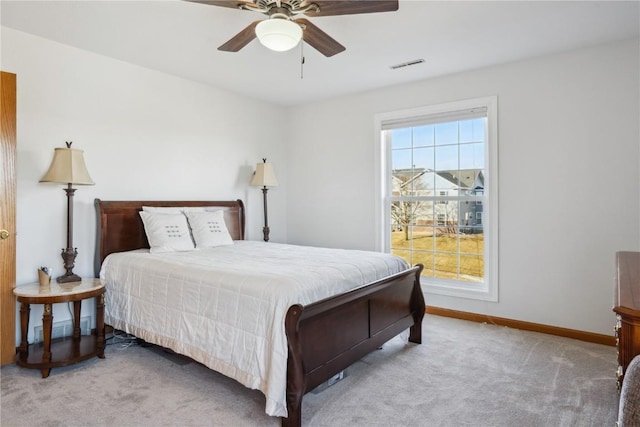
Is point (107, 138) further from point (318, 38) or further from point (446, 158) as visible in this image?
point (446, 158)

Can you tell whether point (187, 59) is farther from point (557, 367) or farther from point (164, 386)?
point (557, 367)

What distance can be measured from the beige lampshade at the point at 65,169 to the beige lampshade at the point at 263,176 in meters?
1.98

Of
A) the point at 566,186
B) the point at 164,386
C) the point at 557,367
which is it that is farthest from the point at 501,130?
the point at 164,386

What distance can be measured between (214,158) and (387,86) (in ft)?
7.15

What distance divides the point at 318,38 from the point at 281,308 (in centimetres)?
173

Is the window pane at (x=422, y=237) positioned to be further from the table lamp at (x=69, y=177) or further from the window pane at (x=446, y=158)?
the table lamp at (x=69, y=177)

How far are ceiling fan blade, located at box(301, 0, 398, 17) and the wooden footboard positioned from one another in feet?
5.36

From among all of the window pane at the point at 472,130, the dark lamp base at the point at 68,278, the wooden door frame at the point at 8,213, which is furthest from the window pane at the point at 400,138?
Result: the wooden door frame at the point at 8,213

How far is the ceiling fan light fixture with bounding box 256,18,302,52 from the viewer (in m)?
2.03

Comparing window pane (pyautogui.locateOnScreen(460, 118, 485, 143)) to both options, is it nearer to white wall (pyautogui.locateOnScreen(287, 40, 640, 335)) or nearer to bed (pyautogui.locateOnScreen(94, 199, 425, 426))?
white wall (pyautogui.locateOnScreen(287, 40, 640, 335))

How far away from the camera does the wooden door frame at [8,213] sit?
268cm

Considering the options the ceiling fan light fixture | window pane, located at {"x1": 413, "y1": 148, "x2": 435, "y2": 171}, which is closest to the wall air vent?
window pane, located at {"x1": 413, "y1": 148, "x2": 435, "y2": 171}

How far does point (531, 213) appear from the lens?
3549mm

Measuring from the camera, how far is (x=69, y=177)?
2848mm
